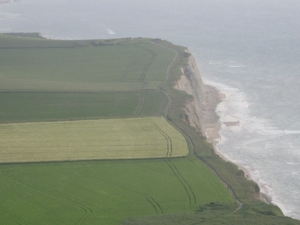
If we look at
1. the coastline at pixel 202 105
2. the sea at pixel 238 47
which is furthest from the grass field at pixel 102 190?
the coastline at pixel 202 105

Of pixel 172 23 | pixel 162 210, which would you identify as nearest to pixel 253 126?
pixel 162 210

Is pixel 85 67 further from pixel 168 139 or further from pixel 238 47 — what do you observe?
pixel 238 47

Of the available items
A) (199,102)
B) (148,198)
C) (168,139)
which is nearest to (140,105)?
(168,139)

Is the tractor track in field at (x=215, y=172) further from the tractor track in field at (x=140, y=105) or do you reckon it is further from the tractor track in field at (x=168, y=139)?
the tractor track in field at (x=140, y=105)

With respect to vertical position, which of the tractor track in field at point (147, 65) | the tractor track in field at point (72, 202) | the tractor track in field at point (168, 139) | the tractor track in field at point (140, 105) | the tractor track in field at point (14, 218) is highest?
the tractor track in field at point (147, 65)

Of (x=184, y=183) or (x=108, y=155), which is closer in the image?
(x=184, y=183)

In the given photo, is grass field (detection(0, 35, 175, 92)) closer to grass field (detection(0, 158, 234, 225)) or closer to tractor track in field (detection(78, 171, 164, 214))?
grass field (detection(0, 158, 234, 225))

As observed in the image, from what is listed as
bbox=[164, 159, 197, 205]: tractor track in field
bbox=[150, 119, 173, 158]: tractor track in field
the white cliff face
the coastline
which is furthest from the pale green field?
the white cliff face
